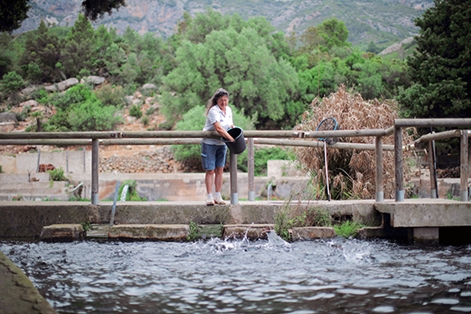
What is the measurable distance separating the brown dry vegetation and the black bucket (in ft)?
6.67

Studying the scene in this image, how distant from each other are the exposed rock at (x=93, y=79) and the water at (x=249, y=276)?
124 feet

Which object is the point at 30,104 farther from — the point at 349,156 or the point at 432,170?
the point at 432,170

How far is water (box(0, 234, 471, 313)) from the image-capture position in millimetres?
3424

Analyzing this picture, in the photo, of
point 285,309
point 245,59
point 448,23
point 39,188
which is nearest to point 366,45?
point 245,59

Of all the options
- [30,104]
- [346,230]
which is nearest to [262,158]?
[30,104]

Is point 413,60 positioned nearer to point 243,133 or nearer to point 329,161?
point 329,161

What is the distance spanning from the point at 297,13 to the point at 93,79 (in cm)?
5905

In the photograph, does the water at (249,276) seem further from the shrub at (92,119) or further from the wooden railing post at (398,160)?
the shrub at (92,119)

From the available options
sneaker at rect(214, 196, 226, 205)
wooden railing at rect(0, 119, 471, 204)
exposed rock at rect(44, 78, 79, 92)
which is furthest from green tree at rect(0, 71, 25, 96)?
sneaker at rect(214, 196, 226, 205)

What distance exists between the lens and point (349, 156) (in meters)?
7.45

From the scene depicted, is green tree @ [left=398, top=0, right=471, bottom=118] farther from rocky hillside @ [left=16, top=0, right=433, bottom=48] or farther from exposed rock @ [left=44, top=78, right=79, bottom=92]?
rocky hillside @ [left=16, top=0, right=433, bottom=48]

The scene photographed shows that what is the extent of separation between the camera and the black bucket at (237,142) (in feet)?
18.7

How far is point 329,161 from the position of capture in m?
7.49

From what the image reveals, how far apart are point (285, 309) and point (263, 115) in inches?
1205
